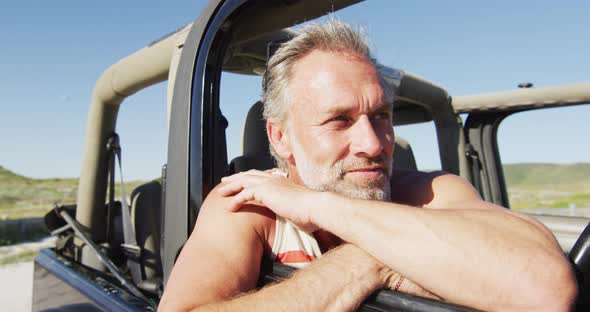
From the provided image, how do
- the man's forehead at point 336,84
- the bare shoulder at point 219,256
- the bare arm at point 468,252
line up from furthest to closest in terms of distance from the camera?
the man's forehead at point 336,84, the bare shoulder at point 219,256, the bare arm at point 468,252

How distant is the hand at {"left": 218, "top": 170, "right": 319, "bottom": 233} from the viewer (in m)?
1.36

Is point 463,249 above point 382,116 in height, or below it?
below

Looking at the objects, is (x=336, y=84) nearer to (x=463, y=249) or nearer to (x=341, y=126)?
(x=341, y=126)

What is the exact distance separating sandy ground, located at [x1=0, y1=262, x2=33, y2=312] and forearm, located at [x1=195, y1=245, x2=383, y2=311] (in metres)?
6.54

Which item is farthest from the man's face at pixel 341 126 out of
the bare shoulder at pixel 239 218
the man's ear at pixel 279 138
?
the bare shoulder at pixel 239 218

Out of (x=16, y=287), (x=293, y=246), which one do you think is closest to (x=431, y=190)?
(x=293, y=246)

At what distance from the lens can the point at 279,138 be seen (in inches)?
74.7

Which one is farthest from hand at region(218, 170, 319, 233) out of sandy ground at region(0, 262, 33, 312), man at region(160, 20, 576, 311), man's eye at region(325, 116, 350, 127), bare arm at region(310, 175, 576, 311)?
sandy ground at region(0, 262, 33, 312)

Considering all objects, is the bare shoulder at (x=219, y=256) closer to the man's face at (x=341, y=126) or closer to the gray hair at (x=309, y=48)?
the man's face at (x=341, y=126)

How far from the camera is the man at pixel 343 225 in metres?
1.00

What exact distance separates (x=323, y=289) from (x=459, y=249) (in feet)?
1.09

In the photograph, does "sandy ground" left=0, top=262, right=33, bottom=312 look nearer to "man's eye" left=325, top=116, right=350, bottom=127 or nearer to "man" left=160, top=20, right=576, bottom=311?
"man" left=160, top=20, right=576, bottom=311

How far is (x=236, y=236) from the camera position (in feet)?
4.75

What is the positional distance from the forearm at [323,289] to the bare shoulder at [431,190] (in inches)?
22.5
